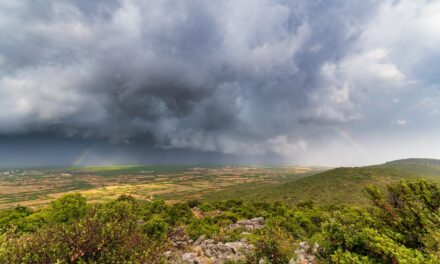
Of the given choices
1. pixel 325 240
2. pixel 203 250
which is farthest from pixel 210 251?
pixel 325 240

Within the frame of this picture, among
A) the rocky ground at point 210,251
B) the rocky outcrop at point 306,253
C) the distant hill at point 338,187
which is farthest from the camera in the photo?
the distant hill at point 338,187

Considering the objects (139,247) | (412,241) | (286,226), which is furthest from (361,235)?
(286,226)

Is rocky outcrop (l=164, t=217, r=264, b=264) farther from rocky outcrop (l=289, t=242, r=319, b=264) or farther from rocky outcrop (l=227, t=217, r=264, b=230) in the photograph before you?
rocky outcrop (l=289, t=242, r=319, b=264)

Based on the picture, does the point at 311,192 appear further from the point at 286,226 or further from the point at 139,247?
the point at 139,247

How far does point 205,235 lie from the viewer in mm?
45031

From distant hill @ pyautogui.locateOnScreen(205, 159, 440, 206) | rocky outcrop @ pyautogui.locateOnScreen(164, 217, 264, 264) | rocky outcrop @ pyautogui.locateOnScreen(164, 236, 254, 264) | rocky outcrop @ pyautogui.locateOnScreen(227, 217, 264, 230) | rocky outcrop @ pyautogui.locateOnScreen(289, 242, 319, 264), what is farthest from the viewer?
distant hill @ pyautogui.locateOnScreen(205, 159, 440, 206)

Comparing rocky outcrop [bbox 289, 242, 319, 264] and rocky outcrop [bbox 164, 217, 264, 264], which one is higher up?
rocky outcrop [bbox 289, 242, 319, 264]

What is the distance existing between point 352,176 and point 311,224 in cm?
12810

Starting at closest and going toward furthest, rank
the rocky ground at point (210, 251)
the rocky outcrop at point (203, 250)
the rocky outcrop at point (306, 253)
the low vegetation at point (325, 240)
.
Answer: the low vegetation at point (325, 240) < the rocky outcrop at point (306, 253) < the rocky ground at point (210, 251) < the rocky outcrop at point (203, 250)

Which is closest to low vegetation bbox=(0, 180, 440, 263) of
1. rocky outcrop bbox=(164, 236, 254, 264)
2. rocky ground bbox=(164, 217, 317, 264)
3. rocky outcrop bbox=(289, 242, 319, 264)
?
rocky ground bbox=(164, 217, 317, 264)

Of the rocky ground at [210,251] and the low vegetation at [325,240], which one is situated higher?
the low vegetation at [325,240]

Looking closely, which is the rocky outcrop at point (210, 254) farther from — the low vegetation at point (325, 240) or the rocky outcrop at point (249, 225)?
the rocky outcrop at point (249, 225)

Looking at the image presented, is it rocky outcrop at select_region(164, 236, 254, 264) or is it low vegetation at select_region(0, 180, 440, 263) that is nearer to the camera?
low vegetation at select_region(0, 180, 440, 263)

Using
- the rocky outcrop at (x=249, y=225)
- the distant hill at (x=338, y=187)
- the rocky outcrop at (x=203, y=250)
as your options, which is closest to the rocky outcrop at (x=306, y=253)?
the rocky outcrop at (x=203, y=250)
